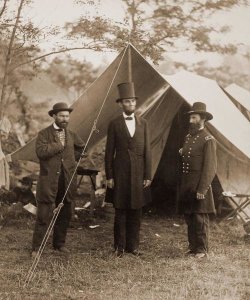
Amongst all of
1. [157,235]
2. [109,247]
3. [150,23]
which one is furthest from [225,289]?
[150,23]

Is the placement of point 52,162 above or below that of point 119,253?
above

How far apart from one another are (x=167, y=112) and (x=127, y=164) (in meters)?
2.50

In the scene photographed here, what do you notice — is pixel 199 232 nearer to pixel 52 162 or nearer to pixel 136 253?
pixel 136 253

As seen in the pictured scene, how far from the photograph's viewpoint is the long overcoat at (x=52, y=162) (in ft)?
17.7

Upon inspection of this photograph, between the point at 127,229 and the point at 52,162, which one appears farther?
the point at 127,229

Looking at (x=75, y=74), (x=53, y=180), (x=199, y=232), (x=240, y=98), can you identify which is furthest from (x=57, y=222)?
(x=75, y=74)

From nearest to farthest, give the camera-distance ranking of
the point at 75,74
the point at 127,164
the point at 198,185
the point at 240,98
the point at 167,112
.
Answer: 1. the point at 198,185
2. the point at 127,164
3. the point at 167,112
4. the point at 240,98
5. the point at 75,74

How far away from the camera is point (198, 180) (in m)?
5.41

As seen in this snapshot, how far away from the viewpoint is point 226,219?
733cm

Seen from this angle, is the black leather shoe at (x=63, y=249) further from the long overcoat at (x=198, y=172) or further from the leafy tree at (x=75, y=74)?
the leafy tree at (x=75, y=74)

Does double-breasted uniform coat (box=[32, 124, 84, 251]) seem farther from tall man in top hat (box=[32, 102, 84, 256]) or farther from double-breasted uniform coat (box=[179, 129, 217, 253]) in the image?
double-breasted uniform coat (box=[179, 129, 217, 253])

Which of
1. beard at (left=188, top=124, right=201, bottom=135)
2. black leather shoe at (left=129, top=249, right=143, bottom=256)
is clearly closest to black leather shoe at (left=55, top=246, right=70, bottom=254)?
black leather shoe at (left=129, top=249, right=143, bottom=256)

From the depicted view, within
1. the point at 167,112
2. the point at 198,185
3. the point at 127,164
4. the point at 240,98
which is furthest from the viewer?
the point at 240,98

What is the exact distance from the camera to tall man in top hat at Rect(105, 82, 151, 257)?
5492 millimetres
